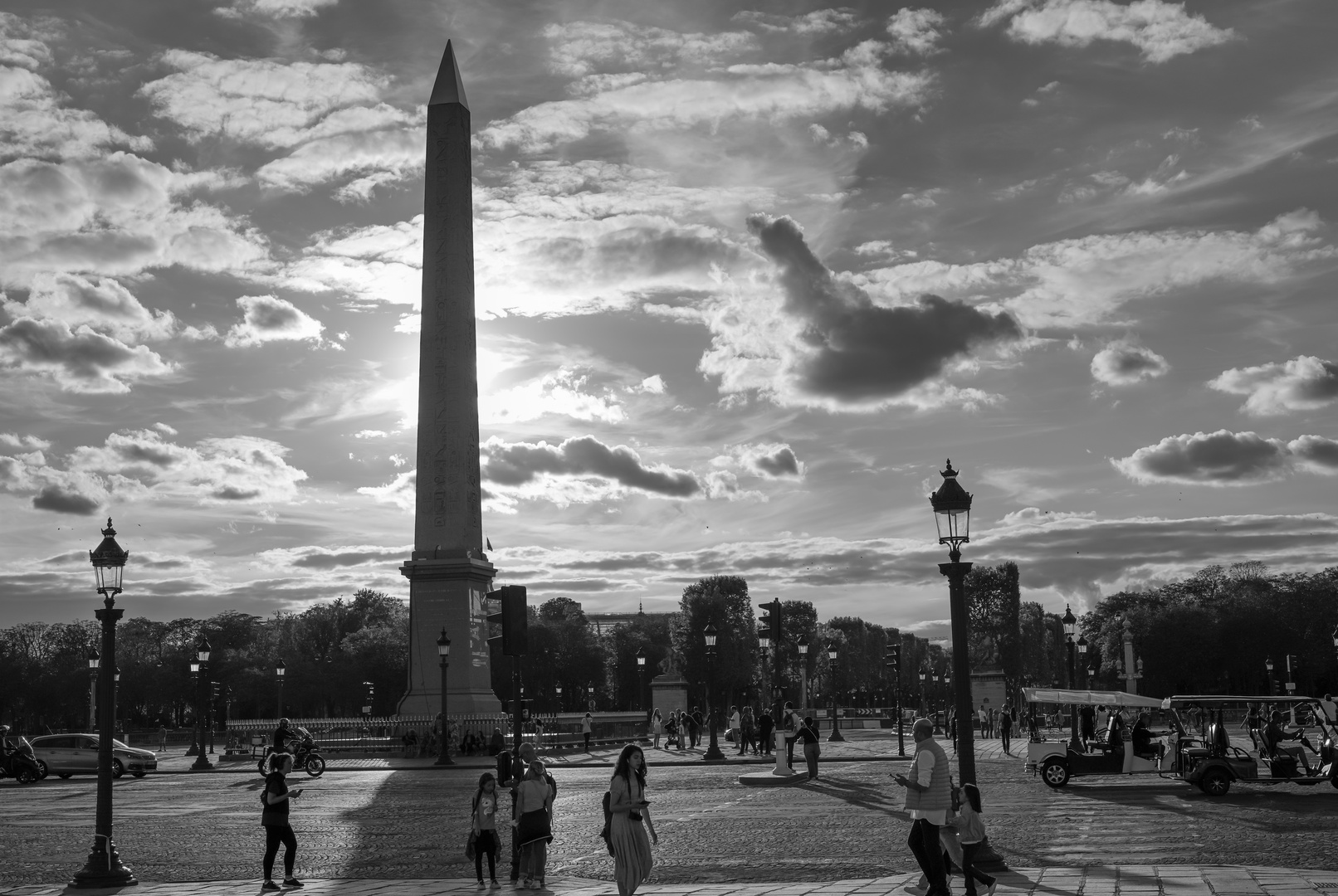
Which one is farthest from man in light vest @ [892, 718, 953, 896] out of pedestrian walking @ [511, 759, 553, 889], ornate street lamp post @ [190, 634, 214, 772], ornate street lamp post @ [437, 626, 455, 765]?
ornate street lamp post @ [190, 634, 214, 772]

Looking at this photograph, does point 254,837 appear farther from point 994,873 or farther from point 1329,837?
point 1329,837

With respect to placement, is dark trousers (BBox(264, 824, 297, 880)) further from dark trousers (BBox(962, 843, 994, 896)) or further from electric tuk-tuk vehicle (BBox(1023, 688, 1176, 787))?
electric tuk-tuk vehicle (BBox(1023, 688, 1176, 787))

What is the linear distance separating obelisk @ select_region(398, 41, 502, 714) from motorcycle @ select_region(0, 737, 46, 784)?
467 inches

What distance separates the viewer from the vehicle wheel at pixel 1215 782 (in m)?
24.5

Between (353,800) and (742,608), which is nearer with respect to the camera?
(353,800)

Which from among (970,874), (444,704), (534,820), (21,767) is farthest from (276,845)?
(21,767)

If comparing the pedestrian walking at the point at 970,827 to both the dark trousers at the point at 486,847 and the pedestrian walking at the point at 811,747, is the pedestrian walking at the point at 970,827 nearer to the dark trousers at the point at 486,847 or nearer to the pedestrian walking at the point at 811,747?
the dark trousers at the point at 486,847

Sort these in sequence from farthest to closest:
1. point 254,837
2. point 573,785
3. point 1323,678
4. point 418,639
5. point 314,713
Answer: point 314,713, point 1323,678, point 418,639, point 573,785, point 254,837

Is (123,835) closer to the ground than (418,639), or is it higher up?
closer to the ground

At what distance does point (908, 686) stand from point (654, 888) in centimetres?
15370

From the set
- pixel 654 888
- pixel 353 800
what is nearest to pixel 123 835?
pixel 353 800

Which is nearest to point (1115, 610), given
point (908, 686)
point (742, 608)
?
point (908, 686)

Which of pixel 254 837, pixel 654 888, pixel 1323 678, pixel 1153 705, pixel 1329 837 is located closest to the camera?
pixel 654 888

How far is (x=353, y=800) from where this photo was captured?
27.9 m
